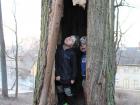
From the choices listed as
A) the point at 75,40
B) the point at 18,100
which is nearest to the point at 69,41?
the point at 75,40

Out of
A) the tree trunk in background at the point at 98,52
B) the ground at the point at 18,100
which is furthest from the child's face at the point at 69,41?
the ground at the point at 18,100

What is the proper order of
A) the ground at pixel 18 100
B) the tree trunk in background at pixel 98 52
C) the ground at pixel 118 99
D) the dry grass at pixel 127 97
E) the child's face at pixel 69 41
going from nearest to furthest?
the tree trunk in background at pixel 98 52, the child's face at pixel 69 41, the ground at pixel 18 100, the ground at pixel 118 99, the dry grass at pixel 127 97

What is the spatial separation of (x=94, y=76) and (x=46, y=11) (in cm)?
130

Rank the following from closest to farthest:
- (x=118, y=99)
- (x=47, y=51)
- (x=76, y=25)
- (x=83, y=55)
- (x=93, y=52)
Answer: (x=93, y=52) < (x=47, y=51) < (x=83, y=55) < (x=76, y=25) < (x=118, y=99)

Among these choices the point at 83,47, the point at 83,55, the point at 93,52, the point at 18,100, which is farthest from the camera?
the point at 18,100

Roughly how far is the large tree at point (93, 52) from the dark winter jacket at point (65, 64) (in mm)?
468

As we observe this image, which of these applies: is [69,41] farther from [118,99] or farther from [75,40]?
[118,99]

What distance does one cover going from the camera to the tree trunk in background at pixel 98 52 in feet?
16.5

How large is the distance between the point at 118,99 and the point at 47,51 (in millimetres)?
18193

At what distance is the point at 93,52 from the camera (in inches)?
199

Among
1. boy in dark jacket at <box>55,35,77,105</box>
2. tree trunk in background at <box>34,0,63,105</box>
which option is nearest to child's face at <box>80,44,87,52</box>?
boy in dark jacket at <box>55,35,77,105</box>

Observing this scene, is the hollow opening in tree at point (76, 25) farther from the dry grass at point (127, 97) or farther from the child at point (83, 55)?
the dry grass at point (127, 97)

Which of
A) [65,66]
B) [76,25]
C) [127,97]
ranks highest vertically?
[76,25]

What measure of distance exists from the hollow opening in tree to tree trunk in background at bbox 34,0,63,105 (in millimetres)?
607
